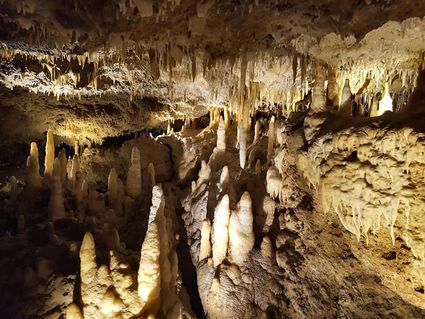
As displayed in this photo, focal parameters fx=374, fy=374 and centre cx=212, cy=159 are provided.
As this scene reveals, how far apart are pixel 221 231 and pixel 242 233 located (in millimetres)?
477

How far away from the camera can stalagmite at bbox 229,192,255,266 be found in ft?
25.4

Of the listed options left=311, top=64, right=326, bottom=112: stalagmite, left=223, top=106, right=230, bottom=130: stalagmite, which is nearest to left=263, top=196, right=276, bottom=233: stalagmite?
left=311, top=64, right=326, bottom=112: stalagmite

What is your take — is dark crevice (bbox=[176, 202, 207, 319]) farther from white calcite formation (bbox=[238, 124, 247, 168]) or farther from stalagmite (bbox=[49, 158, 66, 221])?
stalagmite (bbox=[49, 158, 66, 221])

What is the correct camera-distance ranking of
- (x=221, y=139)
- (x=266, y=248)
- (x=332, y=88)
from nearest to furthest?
(x=266, y=248)
(x=332, y=88)
(x=221, y=139)

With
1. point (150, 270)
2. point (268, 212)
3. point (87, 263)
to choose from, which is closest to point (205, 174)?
point (268, 212)

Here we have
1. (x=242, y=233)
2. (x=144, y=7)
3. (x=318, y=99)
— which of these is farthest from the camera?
(x=318, y=99)

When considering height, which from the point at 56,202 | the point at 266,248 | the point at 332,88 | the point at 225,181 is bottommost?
the point at 266,248

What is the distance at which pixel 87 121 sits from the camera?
1377 cm

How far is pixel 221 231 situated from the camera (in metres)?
7.98

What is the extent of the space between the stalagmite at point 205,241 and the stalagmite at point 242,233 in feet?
2.25

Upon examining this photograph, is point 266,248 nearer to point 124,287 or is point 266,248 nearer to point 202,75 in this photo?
point 124,287

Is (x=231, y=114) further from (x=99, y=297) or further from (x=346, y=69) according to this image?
(x=99, y=297)

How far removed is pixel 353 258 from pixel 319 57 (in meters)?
4.55

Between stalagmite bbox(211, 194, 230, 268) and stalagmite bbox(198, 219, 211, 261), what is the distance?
12.8 inches
